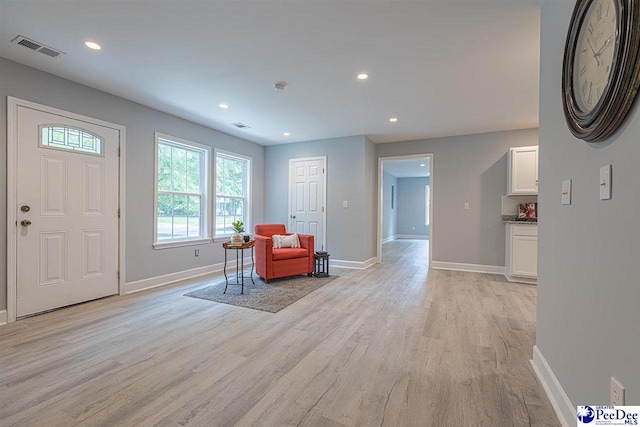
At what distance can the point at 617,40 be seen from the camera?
0.99 metres

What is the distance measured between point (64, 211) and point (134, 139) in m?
1.22

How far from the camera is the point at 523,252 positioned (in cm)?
429

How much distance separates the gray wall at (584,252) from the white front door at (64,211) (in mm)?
4345

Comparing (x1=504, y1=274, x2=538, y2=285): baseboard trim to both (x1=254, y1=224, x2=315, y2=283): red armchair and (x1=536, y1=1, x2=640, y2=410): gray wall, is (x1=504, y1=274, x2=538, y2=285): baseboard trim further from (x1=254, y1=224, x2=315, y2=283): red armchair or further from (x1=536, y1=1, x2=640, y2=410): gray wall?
(x1=254, y1=224, x2=315, y2=283): red armchair

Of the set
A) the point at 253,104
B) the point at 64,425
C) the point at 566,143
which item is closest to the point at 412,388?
the point at 566,143

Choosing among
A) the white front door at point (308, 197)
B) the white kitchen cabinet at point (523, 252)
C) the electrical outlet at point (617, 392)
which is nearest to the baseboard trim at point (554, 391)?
the electrical outlet at point (617, 392)

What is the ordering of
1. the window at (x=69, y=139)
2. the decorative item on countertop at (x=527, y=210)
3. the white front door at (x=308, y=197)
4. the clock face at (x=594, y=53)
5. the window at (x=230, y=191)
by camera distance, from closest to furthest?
the clock face at (x=594, y=53) < the window at (x=69, y=139) < the decorative item on countertop at (x=527, y=210) < the window at (x=230, y=191) < the white front door at (x=308, y=197)

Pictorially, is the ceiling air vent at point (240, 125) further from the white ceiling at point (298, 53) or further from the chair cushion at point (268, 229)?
→ the chair cushion at point (268, 229)

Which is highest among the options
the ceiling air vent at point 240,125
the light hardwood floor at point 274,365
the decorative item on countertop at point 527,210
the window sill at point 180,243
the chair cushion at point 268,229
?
the ceiling air vent at point 240,125

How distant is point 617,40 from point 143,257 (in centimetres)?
466

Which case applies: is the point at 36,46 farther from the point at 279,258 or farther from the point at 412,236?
the point at 412,236

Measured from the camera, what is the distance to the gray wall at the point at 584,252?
95cm

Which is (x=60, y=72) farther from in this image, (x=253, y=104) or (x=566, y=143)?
(x=566, y=143)

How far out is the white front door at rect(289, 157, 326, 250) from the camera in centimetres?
563
